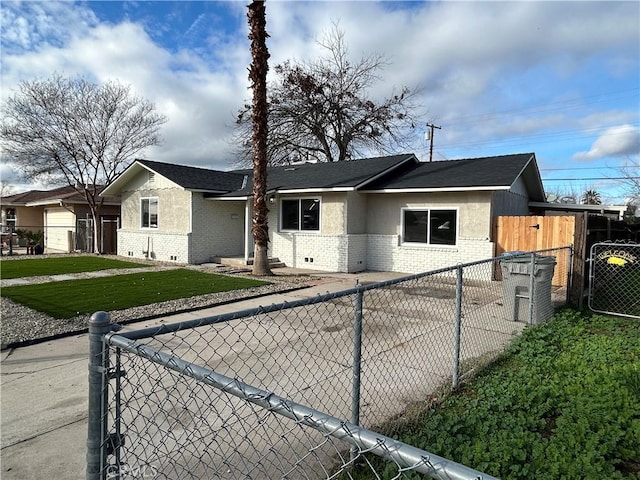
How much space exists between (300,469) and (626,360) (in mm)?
4612

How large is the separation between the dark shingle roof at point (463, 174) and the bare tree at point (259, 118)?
3.96m

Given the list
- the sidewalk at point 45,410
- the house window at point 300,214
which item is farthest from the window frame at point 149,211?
the sidewalk at point 45,410

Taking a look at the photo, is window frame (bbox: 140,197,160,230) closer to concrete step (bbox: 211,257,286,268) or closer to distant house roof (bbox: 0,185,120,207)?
concrete step (bbox: 211,257,286,268)

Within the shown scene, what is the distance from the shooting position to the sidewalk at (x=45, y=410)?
3072 millimetres

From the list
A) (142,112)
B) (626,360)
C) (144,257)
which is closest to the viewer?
(626,360)

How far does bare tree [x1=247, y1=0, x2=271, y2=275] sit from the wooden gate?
7.18m

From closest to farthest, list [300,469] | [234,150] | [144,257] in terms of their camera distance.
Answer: [300,469], [144,257], [234,150]

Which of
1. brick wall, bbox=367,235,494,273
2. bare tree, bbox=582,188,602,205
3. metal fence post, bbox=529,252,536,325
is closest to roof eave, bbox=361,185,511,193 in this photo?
brick wall, bbox=367,235,494,273

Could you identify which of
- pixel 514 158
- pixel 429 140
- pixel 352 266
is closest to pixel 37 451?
pixel 352 266

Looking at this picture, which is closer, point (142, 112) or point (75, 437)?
point (75, 437)

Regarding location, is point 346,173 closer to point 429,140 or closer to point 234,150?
point 234,150

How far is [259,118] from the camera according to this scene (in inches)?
493

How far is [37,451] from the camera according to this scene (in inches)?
127

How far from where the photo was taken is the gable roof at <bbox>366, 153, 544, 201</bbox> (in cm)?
1228
